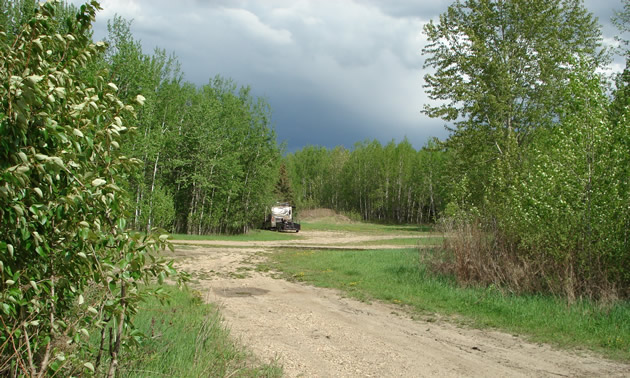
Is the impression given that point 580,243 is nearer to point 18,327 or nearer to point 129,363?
point 129,363

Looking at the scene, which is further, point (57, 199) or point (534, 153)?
point (534, 153)

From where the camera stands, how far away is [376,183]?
81.0 metres

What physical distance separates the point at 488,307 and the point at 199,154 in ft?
96.7

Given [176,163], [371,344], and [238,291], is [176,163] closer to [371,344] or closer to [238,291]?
[238,291]

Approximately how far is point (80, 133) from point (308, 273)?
13.5 metres

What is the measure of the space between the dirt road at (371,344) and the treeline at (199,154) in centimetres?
2020

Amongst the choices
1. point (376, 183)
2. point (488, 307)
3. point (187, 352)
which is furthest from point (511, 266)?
point (376, 183)

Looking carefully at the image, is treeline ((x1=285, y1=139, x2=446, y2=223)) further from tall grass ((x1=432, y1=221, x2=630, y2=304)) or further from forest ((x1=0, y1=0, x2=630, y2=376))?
tall grass ((x1=432, y1=221, x2=630, y2=304))

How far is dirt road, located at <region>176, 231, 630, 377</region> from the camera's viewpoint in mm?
6234

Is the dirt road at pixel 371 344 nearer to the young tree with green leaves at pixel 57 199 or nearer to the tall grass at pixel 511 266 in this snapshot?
the tall grass at pixel 511 266

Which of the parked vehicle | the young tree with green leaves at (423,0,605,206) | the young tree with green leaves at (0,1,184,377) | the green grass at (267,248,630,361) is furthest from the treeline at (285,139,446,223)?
the young tree with green leaves at (0,1,184,377)

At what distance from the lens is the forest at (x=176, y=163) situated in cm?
300

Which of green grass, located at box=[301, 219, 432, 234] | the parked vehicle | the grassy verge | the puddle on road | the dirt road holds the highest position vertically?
the parked vehicle

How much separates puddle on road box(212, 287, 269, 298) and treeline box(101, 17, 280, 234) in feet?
56.4
